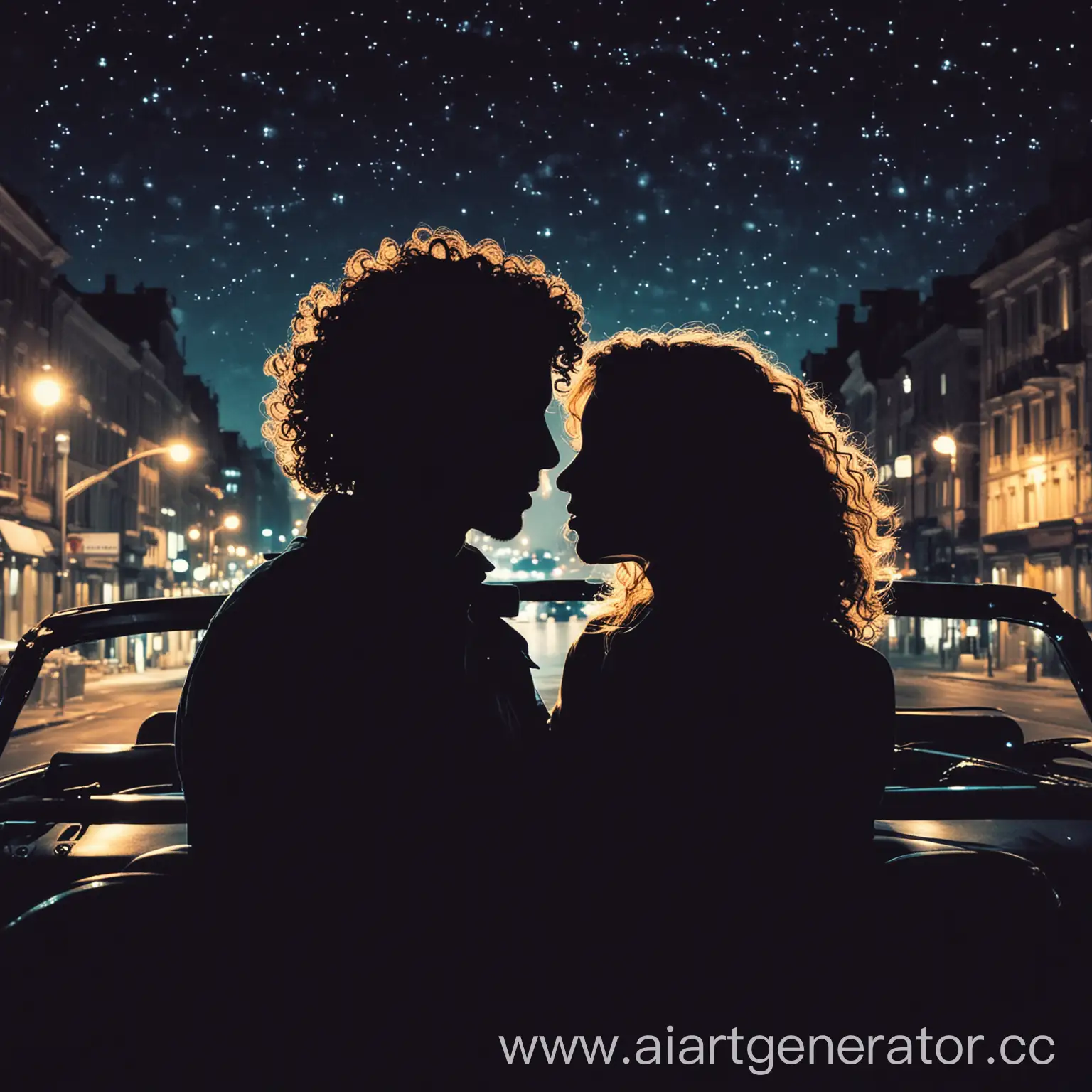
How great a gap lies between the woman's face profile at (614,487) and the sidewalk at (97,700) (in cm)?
1342

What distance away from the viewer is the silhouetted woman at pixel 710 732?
69.7 inches

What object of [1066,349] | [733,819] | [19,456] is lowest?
[733,819]

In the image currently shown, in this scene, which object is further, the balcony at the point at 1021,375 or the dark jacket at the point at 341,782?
the balcony at the point at 1021,375

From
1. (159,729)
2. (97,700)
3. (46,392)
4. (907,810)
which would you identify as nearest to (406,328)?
(907,810)

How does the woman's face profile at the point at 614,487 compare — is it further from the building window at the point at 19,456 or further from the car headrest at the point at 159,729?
the building window at the point at 19,456

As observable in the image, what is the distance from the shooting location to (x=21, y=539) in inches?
1646

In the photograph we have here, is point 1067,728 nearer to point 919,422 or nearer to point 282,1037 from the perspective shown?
point 282,1037

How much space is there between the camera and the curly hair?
1.82 meters

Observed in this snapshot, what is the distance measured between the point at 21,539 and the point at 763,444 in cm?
4354

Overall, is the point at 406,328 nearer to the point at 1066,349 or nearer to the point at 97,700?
the point at 97,700

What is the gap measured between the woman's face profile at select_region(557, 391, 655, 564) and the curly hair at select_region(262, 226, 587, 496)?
0.45 ft

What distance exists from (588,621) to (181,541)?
83461mm

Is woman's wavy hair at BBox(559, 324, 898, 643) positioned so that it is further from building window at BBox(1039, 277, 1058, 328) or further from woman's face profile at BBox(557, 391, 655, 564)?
building window at BBox(1039, 277, 1058, 328)

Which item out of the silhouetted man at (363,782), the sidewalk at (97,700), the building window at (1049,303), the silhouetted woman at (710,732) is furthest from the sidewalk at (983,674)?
the silhouetted man at (363,782)
